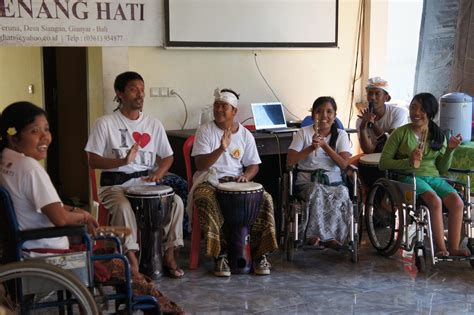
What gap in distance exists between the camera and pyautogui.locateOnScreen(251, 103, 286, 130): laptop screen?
6043mm

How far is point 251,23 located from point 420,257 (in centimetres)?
266

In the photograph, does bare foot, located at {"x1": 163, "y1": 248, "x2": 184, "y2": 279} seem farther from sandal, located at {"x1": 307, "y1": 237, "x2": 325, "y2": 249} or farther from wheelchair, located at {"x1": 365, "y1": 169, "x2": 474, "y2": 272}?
wheelchair, located at {"x1": 365, "y1": 169, "x2": 474, "y2": 272}

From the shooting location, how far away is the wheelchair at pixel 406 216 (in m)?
4.57

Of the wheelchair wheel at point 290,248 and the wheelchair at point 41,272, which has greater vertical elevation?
the wheelchair at point 41,272

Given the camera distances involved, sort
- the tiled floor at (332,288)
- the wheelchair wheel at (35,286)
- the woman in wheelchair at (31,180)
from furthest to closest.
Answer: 1. the tiled floor at (332,288)
2. the woman in wheelchair at (31,180)
3. the wheelchair wheel at (35,286)

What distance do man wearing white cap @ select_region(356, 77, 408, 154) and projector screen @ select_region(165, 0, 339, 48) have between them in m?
0.99

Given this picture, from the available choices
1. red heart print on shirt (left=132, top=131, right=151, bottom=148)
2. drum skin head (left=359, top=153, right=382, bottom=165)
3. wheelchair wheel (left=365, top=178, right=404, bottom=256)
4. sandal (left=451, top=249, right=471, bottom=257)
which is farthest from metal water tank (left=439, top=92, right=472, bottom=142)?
red heart print on shirt (left=132, top=131, right=151, bottom=148)

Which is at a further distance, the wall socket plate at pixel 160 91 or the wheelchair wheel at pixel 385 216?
the wall socket plate at pixel 160 91

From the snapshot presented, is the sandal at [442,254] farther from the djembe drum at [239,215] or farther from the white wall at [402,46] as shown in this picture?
the white wall at [402,46]

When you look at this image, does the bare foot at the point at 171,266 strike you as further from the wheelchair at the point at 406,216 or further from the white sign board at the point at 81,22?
the white sign board at the point at 81,22

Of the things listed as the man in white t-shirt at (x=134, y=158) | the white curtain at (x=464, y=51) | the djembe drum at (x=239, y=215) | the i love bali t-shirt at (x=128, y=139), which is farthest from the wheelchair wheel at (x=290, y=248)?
the white curtain at (x=464, y=51)

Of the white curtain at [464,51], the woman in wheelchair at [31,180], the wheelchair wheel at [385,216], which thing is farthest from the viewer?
the white curtain at [464,51]

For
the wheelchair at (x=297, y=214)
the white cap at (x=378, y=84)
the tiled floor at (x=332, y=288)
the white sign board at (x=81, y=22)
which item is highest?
the white sign board at (x=81, y=22)

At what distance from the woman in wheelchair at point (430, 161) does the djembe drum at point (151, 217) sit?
1.52 m
